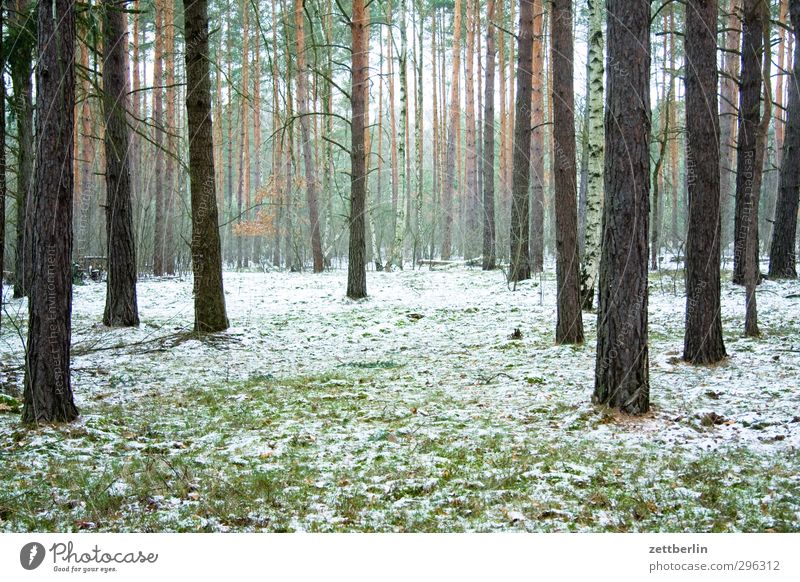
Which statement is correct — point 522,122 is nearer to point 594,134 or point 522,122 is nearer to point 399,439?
point 594,134

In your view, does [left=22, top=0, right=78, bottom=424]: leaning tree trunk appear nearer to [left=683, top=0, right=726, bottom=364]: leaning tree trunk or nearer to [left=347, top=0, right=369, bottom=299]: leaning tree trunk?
[left=683, top=0, right=726, bottom=364]: leaning tree trunk

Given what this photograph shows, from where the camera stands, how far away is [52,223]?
488 cm

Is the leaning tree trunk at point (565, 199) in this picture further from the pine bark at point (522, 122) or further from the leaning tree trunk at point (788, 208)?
the leaning tree trunk at point (788, 208)

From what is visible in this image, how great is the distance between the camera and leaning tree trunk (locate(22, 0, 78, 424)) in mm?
4789

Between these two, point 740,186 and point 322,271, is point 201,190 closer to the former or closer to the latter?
point 740,186

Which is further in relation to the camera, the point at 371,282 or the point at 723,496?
the point at 371,282

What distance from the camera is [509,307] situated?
1249cm

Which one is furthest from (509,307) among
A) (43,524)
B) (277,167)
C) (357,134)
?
(277,167)

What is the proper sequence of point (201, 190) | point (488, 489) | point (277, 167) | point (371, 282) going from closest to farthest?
point (488, 489) → point (201, 190) → point (371, 282) → point (277, 167)

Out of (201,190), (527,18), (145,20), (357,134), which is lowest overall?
(201,190)

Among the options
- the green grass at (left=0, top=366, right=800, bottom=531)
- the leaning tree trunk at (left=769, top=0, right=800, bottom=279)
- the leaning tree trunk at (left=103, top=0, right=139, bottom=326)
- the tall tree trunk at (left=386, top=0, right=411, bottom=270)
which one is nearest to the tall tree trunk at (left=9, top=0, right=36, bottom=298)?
the leaning tree trunk at (left=103, top=0, right=139, bottom=326)

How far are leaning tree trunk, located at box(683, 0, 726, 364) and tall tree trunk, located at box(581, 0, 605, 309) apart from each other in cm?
265

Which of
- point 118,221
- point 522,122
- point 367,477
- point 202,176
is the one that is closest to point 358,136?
point 522,122

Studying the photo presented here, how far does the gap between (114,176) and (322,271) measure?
12580mm
